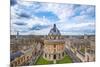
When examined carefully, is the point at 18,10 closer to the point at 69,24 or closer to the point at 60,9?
the point at 60,9

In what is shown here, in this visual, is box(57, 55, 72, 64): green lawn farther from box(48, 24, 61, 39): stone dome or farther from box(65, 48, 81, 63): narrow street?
box(48, 24, 61, 39): stone dome

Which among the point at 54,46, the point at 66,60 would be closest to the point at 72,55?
the point at 66,60

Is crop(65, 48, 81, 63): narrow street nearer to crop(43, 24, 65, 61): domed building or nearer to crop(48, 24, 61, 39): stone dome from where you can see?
crop(43, 24, 65, 61): domed building

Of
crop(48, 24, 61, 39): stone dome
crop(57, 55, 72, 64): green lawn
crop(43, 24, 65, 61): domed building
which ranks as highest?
crop(48, 24, 61, 39): stone dome

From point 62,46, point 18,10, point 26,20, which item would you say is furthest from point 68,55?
point 18,10

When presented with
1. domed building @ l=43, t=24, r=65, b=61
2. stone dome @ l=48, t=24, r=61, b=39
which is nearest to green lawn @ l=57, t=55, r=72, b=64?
domed building @ l=43, t=24, r=65, b=61

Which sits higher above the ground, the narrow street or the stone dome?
the stone dome

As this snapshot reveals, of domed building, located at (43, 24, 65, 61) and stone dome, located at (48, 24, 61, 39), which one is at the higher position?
stone dome, located at (48, 24, 61, 39)
